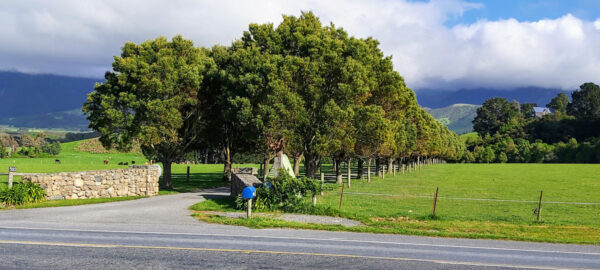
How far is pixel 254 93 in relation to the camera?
33.7 m

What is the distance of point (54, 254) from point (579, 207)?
2929 cm

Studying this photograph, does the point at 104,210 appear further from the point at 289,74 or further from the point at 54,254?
the point at 289,74

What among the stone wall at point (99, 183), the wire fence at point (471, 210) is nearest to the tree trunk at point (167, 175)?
the stone wall at point (99, 183)

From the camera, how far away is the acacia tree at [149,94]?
3120cm

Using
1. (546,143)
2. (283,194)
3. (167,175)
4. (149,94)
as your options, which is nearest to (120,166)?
(167,175)

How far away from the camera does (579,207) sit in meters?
29.2

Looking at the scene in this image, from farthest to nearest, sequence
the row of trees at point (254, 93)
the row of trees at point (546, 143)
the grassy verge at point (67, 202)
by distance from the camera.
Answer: the row of trees at point (546, 143)
the row of trees at point (254, 93)
the grassy verge at point (67, 202)

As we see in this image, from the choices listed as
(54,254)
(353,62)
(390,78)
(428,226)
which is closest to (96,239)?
(54,254)

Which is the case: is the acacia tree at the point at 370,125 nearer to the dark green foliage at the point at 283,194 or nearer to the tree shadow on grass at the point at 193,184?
the tree shadow on grass at the point at 193,184

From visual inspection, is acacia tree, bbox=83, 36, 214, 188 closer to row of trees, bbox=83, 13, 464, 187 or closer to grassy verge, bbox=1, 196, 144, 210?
row of trees, bbox=83, 13, 464, 187

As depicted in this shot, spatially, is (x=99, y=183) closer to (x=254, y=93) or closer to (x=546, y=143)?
(x=254, y=93)

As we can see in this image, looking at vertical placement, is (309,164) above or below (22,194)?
above

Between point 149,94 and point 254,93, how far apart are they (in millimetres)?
7203

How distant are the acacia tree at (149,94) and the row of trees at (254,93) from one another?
0.07 metres
